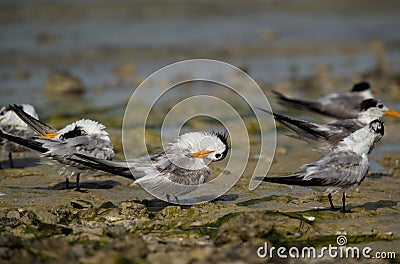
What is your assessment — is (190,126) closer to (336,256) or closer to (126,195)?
(126,195)

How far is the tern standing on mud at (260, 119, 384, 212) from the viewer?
4.97 meters

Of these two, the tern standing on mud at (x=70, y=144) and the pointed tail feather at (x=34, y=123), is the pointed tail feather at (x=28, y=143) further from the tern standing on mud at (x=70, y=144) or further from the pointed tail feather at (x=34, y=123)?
the pointed tail feather at (x=34, y=123)

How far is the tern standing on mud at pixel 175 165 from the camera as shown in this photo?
519 centimetres

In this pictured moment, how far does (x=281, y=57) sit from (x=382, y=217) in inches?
392

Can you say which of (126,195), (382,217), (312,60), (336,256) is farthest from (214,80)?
(336,256)

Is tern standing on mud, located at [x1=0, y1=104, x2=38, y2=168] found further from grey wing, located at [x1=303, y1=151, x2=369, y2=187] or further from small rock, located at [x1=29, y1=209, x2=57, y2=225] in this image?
grey wing, located at [x1=303, y1=151, x2=369, y2=187]

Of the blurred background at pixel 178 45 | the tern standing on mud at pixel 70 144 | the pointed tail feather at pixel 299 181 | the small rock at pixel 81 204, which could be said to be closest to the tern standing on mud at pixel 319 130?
the pointed tail feather at pixel 299 181

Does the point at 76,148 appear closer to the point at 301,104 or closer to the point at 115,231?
the point at 115,231

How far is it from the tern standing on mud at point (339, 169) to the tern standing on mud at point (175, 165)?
0.69m

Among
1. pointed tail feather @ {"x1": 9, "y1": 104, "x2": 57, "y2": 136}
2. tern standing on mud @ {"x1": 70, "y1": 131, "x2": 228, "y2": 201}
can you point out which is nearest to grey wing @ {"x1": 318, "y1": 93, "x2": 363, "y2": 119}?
tern standing on mud @ {"x1": 70, "y1": 131, "x2": 228, "y2": 201}

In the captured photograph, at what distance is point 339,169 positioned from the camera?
506cm

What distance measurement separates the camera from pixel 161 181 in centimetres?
520

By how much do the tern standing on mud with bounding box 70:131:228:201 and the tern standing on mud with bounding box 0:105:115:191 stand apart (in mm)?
241

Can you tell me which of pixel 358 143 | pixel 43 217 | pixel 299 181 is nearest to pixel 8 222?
pixel 43 217
